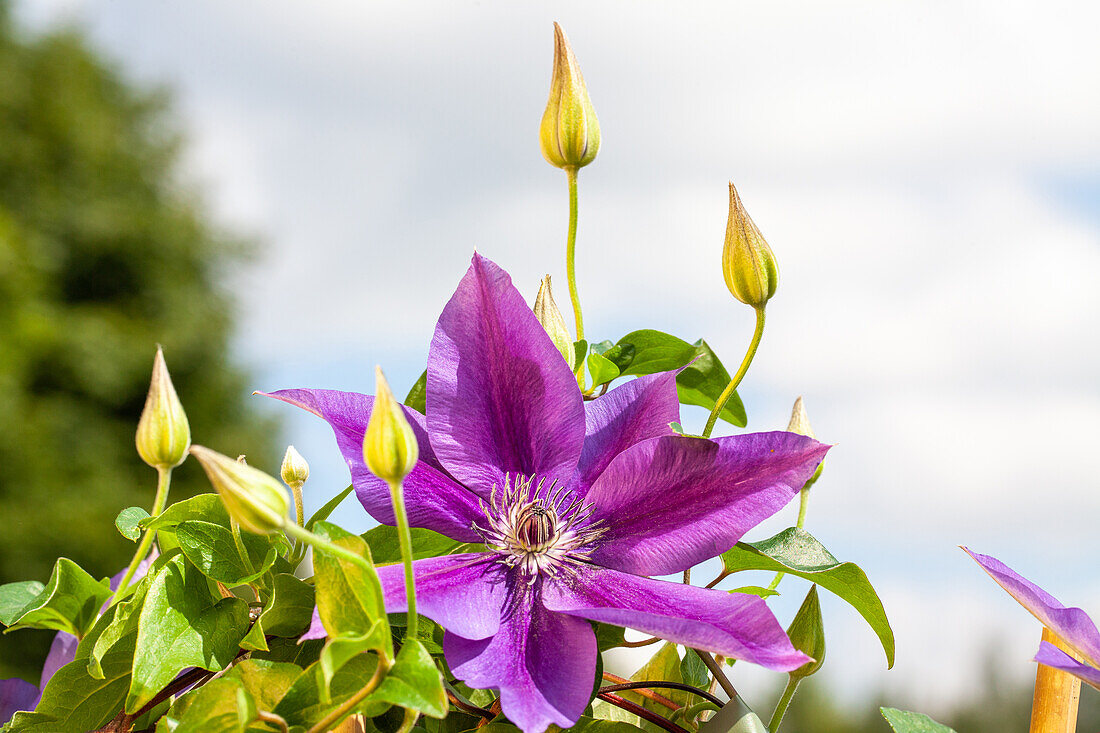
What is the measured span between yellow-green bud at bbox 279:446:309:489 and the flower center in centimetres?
11

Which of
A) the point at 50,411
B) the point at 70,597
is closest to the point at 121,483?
the point at 50,411

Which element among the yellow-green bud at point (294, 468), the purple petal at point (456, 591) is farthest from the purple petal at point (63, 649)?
the purple petal at point (456, 591)

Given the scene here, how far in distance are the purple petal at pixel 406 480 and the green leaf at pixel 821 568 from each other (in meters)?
0.10

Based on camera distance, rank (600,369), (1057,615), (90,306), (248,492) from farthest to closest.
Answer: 1. (90,306)
2. (600,369)
3. (1057,615)
4. (248,492)

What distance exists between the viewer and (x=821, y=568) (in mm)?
315

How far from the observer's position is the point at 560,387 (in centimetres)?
33

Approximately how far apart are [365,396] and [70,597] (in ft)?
0.57

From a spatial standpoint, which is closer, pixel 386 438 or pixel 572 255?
pixel 386 438

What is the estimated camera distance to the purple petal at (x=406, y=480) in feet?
1.01

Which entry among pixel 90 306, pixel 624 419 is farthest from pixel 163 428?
pixel 90 306

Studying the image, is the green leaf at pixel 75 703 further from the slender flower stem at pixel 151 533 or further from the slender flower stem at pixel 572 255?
the slender flower stem at pixel 572 255

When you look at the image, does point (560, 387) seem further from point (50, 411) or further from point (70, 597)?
point (50, 411)

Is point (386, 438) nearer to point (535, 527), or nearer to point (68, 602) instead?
point (535, 527)

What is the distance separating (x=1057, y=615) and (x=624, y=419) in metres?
0.15
